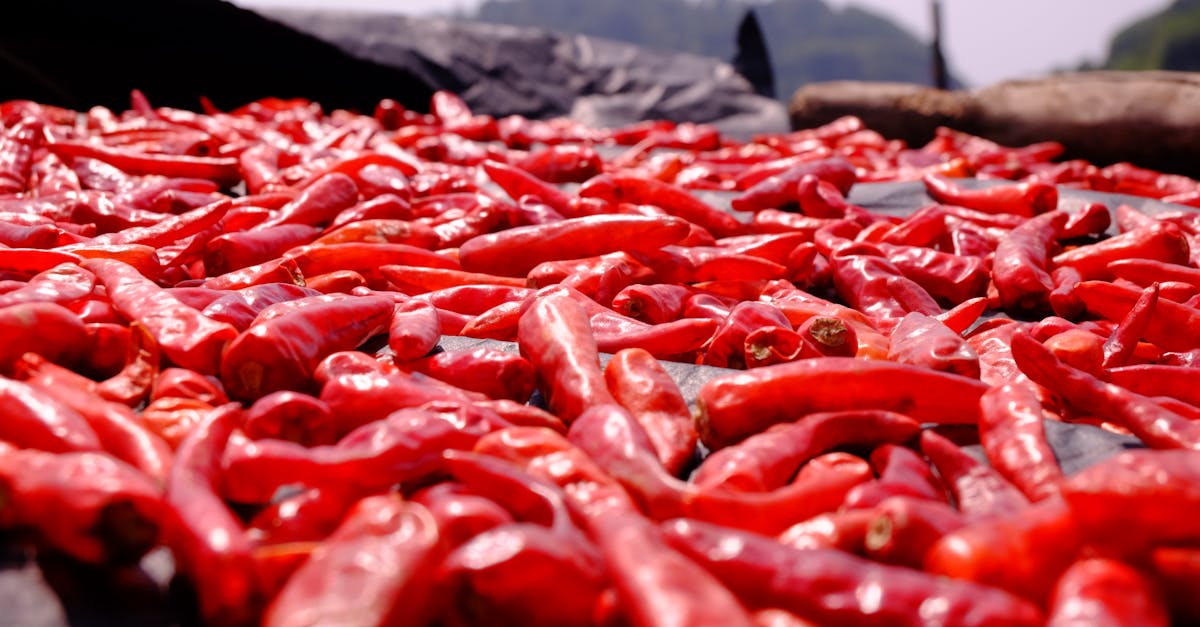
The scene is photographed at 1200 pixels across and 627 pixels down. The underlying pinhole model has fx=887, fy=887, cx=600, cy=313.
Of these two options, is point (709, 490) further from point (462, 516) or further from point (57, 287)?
point (57, 287)

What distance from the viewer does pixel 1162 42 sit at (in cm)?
3034

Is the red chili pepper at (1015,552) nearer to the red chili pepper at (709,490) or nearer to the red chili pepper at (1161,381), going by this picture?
the red chili pepper at (709,490)

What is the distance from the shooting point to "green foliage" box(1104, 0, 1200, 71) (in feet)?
92.0

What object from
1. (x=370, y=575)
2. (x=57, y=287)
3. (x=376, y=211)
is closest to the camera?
(x=370, y=575)

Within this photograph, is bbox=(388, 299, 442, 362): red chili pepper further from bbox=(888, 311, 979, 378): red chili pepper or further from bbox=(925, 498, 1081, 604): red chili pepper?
bbox=(925, 498, 1081, 604): red chili pepper

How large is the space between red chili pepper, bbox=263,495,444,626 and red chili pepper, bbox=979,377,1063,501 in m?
1.20

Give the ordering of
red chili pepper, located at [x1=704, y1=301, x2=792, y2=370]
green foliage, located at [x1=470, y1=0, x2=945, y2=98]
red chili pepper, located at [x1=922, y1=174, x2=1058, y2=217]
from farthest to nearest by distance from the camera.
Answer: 1. green foliage, located at [x1=470, y1=0, x2=945, y2=98]
2. red chili pepper, located at [x1=922, y1=174, x2=1058, y2=217]
3. red chili pepper, located at [x1=704, y1=301, x2=792, y2=370]

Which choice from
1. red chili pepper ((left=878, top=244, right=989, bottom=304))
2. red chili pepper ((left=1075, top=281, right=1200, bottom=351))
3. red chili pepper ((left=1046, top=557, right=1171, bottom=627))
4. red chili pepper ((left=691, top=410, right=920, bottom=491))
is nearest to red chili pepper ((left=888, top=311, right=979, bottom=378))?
red chili pepper ((left=691, top=410, right=920, bottom=491))

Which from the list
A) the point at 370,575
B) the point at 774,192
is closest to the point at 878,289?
the point at 774,192

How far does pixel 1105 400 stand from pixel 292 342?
1.97 metres

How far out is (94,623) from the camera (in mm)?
1376

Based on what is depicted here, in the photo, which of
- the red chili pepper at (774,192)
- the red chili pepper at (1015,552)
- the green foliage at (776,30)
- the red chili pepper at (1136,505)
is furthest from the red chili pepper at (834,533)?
the green foliage at (776,30)

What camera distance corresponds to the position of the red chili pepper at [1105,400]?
6.44 ft

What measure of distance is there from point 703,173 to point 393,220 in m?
2.15
